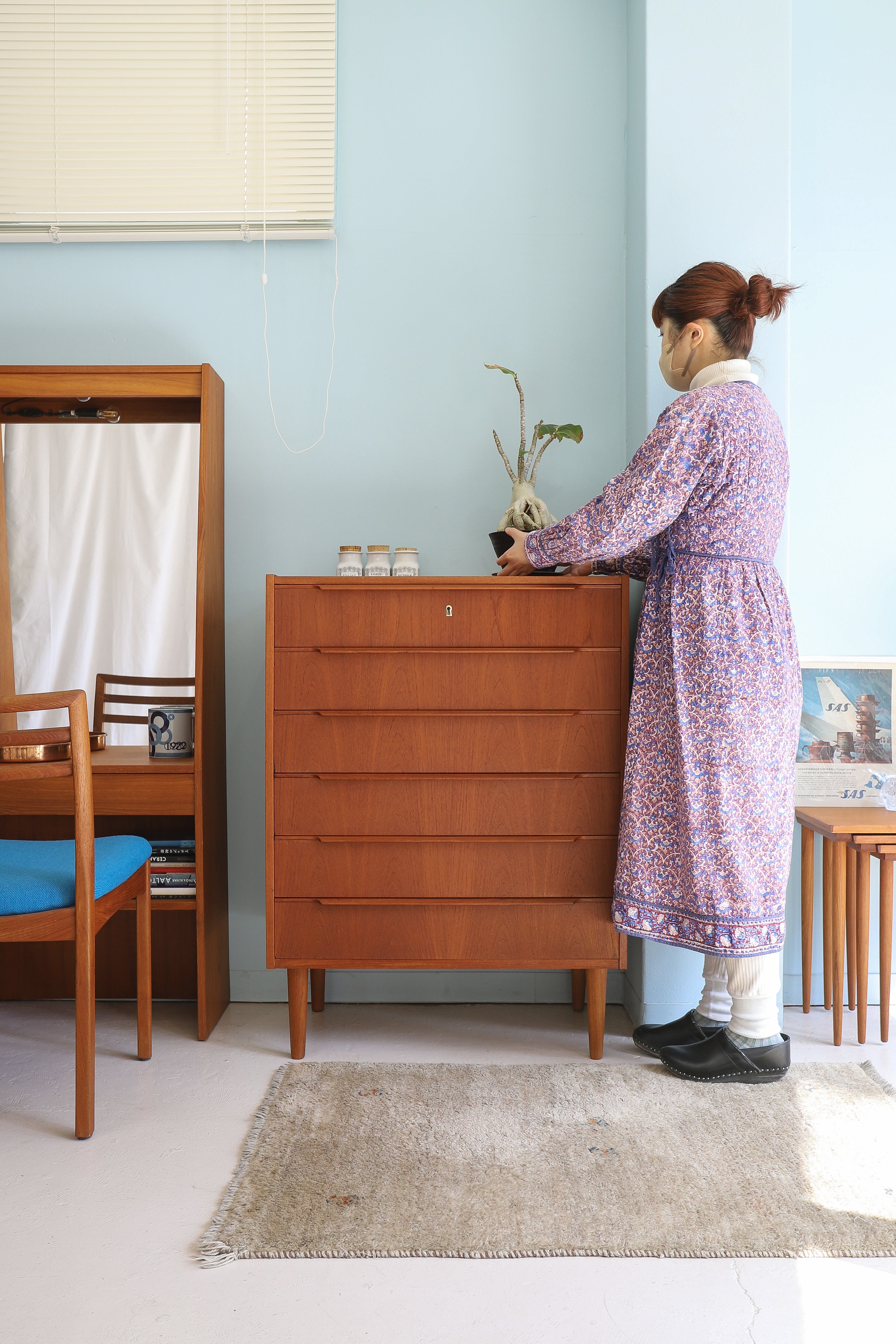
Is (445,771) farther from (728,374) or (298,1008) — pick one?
(728,374)

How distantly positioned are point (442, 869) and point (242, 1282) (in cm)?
94

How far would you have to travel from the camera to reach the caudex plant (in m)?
2.32

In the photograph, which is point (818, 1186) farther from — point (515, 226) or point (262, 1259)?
point (515, 226)

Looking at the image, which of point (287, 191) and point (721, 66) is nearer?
point (721, 66)

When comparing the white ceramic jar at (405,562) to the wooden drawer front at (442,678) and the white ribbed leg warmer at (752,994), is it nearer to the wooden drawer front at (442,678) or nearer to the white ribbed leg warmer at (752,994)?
the wooden drawer front at (442,678)

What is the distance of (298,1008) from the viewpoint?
2166 mm

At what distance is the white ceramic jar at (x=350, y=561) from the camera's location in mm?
2314

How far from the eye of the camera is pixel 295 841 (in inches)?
83.7

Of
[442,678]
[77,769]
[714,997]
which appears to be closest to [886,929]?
[714,997]

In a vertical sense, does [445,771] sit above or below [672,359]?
below

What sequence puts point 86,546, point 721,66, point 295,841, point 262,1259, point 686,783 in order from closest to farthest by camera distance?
point 262,1259 < point 686,783 < point 295,841 < point 721,66 < point 86,546

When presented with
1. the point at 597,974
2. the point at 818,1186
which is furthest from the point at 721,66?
the point at 818,1186

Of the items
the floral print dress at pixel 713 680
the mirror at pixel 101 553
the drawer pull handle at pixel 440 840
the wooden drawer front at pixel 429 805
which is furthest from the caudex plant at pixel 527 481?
the mirror at pixel 101 553

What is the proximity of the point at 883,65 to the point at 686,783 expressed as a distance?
2.19 meters
